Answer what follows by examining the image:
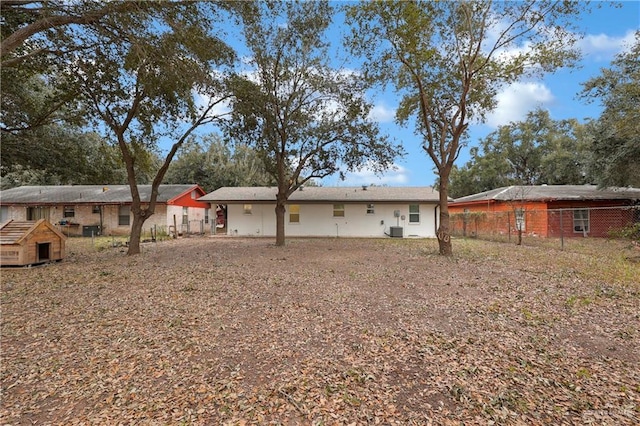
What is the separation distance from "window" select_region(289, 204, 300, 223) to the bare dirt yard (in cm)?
1237

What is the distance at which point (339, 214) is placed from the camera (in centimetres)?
1930

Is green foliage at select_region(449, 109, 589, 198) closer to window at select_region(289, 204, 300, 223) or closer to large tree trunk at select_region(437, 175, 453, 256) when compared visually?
large tree trunk at select_region(437, 175, 453, 256)

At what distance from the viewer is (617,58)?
11.6 meters

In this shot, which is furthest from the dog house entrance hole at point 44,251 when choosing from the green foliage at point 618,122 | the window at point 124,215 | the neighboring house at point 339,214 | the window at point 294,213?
the green foliage at point 618,122

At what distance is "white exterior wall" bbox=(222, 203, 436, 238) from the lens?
1889 centimetres

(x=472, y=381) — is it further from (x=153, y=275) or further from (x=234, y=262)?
(x=234, y=262)

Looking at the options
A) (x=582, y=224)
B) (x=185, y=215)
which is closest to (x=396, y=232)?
(x=582, y=224)

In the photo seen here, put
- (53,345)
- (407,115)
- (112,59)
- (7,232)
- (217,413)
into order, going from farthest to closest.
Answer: (407,115)
(7,232)
(112,59)
(53,345)
(217,413)

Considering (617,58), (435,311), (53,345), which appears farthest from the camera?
(617,58)

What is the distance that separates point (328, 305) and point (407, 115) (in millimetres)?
9941

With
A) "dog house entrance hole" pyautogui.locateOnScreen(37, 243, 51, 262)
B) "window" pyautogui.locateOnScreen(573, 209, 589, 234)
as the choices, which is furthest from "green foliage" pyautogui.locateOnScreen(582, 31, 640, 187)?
"dog house entrance hole" pyautogui.locateOnScreen(37, 243, 51, 262)

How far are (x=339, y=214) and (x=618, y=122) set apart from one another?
12770mm

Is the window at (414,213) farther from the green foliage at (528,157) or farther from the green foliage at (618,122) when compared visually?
the green foliage at (528,157)

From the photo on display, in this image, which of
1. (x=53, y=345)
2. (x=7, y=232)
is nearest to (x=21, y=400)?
(x=53, y=345)
